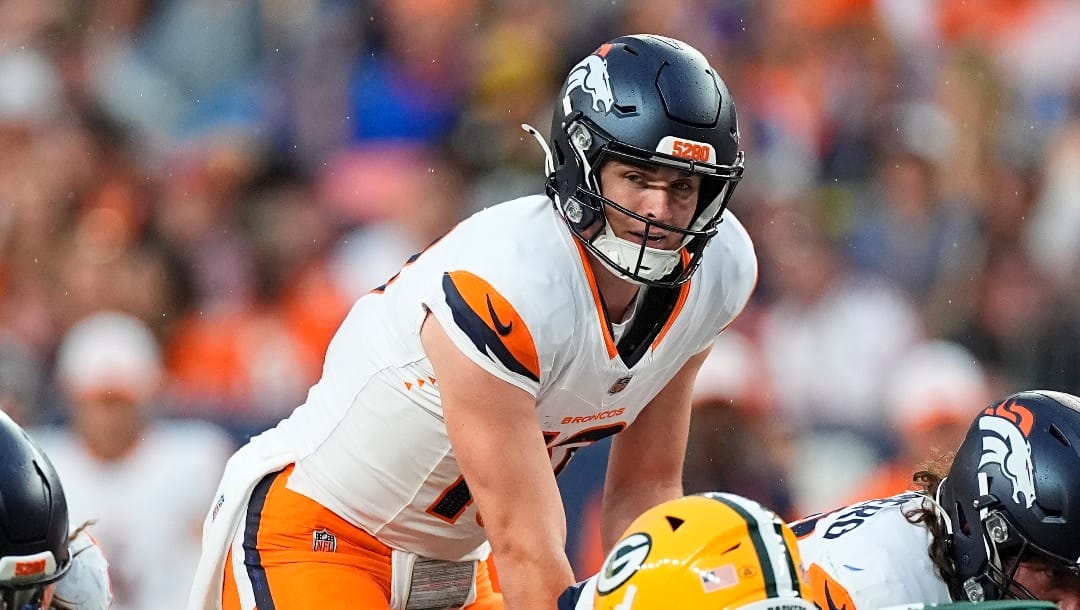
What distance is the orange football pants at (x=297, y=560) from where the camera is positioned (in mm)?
3488

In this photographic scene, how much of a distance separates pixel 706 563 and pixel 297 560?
4.51 feet

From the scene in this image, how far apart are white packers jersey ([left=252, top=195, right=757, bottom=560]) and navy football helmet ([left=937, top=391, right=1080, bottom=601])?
69cm

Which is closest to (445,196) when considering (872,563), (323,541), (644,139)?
(323,541)

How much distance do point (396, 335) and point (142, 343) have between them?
378 cm

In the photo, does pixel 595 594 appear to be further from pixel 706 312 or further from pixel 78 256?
pixel 78 256

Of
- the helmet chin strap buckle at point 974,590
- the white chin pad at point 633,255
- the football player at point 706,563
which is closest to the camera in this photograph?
the football player at point 706,563

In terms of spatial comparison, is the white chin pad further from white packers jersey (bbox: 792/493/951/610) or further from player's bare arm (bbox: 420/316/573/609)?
white packers jersey (bbox: 792/493/951/610)

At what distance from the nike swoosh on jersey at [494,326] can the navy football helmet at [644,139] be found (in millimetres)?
266

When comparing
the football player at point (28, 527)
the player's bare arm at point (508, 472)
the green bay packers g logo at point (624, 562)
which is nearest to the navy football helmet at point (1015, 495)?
the player's bare arm at point (508, 472)

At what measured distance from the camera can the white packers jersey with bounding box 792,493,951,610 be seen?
3168mm

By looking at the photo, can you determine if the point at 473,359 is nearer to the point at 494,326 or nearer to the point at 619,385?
the point at 494,326

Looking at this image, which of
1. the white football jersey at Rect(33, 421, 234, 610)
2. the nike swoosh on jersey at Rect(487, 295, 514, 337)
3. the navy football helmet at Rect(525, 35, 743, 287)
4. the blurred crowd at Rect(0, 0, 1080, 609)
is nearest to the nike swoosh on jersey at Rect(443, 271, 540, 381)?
the nike swoosh on jersey at Rect(487, 295, 514, 337)

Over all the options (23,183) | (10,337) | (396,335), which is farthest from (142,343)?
(396,335)

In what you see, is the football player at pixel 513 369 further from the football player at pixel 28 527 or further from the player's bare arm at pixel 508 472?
the football player at pixel 28 527
